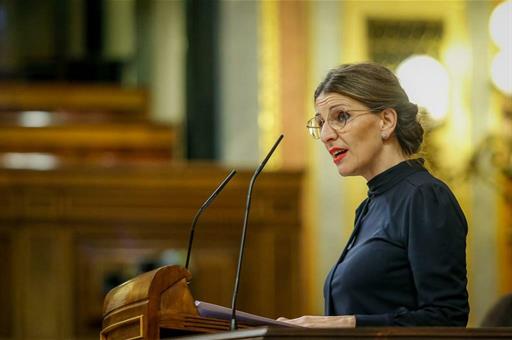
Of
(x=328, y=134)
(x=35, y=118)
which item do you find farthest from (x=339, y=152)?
(x=35, y=118)

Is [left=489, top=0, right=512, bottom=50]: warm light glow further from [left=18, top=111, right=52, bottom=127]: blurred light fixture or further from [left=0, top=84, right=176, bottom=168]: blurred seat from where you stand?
[left=18, top=111, right=52, bottom=127]: blurred light fixture

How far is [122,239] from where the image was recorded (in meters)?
7.38

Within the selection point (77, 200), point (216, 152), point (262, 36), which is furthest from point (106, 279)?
point (262, 36)

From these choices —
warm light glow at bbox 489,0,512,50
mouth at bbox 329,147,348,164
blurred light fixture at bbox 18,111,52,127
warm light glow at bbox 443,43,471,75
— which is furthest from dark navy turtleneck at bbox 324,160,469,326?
blurred light fixture at bbox 18,111,52,127

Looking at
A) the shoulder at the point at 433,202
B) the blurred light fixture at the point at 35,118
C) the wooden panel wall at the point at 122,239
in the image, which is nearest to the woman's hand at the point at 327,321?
the shoulder at the point at 433,202

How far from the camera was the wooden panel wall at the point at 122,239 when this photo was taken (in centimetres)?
717

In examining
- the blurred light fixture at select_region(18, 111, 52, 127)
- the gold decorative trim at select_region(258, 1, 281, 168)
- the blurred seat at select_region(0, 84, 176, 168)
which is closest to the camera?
the gold decorative trim at select_region(258, 1, 281, 168)

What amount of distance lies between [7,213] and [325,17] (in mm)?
2876

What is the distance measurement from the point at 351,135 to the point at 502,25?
584 centimetres

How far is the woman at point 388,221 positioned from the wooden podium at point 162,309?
0.69 ft

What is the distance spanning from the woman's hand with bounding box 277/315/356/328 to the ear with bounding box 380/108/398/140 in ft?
1.50

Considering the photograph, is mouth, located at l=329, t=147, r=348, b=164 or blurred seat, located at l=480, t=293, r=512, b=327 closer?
mouth, located at l=329, t=147, r=348, b=164

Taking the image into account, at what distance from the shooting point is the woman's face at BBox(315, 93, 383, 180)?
2.96 m

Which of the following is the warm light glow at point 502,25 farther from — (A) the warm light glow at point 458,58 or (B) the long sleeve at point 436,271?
(B) the long sleeve at point 436,271
